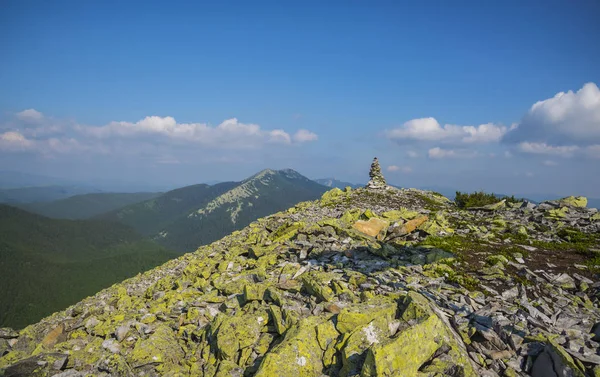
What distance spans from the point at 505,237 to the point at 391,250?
9919 mm

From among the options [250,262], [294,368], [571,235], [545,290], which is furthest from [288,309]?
[571,235]

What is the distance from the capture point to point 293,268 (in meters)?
18.2

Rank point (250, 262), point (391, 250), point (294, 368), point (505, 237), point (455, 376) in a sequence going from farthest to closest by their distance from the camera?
point (505, 237) → point (250, 262) → point (391, 250) → point (294, 368) → point (455, 376)

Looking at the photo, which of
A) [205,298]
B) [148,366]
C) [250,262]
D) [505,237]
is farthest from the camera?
[505,237]

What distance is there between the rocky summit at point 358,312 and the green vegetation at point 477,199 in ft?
40.7

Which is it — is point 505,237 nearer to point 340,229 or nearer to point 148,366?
point 340,229

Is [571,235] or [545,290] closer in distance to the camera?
[545,290]

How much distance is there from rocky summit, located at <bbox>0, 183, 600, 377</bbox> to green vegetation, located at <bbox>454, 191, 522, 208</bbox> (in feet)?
40.7

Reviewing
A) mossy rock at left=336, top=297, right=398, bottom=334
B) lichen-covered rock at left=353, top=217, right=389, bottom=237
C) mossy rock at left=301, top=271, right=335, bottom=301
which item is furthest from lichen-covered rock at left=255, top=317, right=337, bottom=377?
lichen-covered rock at left=353, top=217, right=389, bottom=237

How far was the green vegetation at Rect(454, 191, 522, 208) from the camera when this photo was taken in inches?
1503

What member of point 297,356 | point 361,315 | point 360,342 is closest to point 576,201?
point 361,315

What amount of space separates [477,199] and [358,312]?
36270 millimetres

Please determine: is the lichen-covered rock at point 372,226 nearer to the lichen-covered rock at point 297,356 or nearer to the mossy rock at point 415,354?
the lichen-covered rock at point 297,356

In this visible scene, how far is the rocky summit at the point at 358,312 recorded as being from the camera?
9.41 metres
